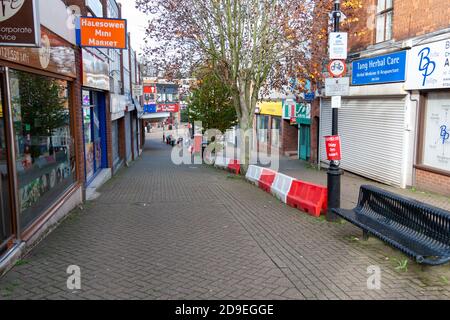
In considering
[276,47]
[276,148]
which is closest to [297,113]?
[276,148]

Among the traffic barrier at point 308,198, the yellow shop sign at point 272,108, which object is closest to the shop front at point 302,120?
the yellow shop sign at point 272,108

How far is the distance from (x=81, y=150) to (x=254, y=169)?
5.93 metres

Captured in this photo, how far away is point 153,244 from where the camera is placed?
5961 mm

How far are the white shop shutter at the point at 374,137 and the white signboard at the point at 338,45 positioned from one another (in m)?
5.22

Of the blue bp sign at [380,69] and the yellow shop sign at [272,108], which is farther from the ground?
the blue bp sign at [380,69]

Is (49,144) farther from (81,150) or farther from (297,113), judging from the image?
(297,113)

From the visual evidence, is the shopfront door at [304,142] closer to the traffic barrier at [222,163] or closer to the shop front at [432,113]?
the traffic barrier at [222,163]

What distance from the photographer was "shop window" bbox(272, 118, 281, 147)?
89.6ft

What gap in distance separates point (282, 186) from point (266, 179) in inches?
70.4

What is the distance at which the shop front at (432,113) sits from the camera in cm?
986

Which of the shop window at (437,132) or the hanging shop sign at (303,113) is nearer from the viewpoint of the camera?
the shop window at (437,132)

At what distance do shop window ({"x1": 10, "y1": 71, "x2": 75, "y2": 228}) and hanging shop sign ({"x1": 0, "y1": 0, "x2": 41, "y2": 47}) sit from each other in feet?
3.73

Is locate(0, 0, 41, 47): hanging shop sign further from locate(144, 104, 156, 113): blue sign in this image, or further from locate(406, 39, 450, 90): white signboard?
locate(144, 104, 156, 113): blue sign

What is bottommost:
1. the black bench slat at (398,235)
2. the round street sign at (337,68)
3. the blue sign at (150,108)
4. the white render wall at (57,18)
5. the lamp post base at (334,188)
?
the black bench slat at (398,235)
